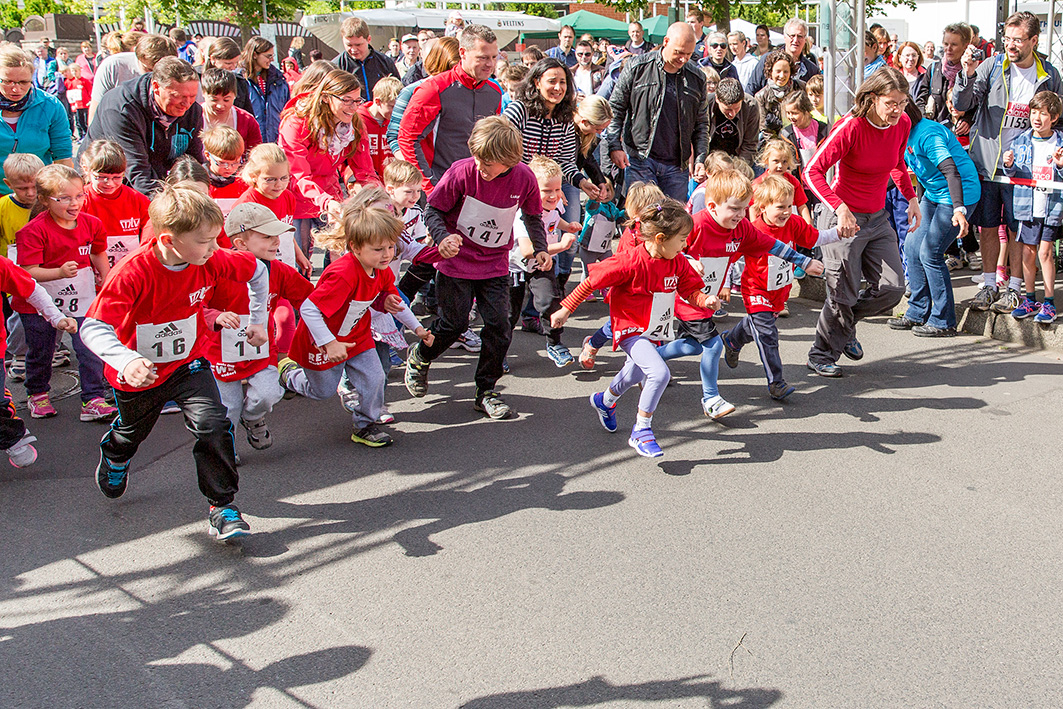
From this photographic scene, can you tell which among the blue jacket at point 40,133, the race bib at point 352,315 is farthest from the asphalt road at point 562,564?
the blue jacket at point 40,133

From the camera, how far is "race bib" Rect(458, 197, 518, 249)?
5.69m

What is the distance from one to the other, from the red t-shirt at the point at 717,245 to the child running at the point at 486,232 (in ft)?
2.69

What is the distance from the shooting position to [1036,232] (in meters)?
7.27

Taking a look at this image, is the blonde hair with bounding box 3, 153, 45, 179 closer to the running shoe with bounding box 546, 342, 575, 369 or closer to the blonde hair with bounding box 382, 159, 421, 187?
the blonde hair with bounding box 382, 159, 421, 187

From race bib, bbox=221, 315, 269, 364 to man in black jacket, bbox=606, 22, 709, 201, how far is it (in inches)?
148

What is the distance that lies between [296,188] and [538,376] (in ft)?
6.38

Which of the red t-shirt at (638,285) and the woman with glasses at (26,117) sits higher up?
the woman with glasses at (26,117)

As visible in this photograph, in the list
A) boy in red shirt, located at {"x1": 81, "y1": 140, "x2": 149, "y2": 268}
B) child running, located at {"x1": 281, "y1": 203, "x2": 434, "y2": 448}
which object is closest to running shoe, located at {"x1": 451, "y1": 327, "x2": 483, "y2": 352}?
child running, located at {"x1": 281, "y1": 203, "x2": 434, "y2": 448}

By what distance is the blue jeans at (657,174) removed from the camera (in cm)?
803

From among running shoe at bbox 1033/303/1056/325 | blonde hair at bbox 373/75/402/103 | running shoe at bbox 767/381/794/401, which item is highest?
blonde hair at bbox 373/75/402/103

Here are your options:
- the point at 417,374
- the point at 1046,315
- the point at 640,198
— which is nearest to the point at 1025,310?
the point at 1046,315

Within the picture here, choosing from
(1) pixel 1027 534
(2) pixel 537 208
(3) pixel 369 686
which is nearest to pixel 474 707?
(3) pixel 369 686

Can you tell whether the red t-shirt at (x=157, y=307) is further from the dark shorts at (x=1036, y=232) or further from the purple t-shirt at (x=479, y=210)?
the dark shorts at (x=1036, y=232)

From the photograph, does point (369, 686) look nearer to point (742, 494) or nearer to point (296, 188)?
point (742, 494)
